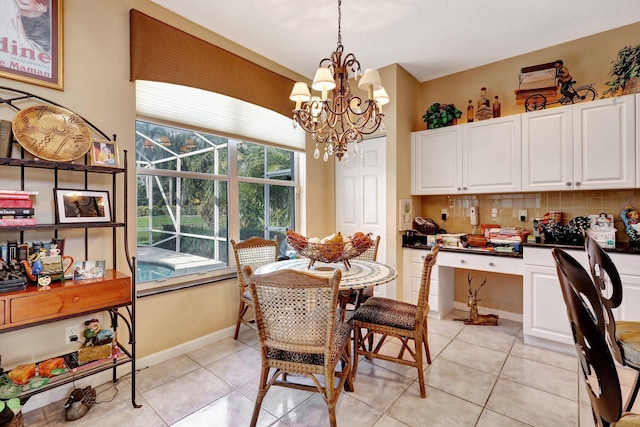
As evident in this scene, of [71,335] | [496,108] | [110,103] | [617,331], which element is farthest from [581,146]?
[71,335]

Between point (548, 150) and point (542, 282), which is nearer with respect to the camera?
point (542, 282)

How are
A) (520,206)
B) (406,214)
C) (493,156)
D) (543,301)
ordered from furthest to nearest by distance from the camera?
(406,214), (520,206), (493,156), (543,301)

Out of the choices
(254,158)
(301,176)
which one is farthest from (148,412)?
(301,176)

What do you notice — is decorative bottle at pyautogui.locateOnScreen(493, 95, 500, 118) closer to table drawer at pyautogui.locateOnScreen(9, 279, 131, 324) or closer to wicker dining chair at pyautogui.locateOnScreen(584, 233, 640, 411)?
wicker dining chair at pyautogui.locateOnScreen(584, 233, 640, 411)

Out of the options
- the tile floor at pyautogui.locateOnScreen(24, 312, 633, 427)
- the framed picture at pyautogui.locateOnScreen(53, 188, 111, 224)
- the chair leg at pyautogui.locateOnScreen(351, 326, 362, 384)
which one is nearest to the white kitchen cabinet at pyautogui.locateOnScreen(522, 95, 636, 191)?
the tile floor at pyautogui.locateOnScreen(24, 312, 633, 427)

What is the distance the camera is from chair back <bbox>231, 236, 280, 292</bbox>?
2844mm

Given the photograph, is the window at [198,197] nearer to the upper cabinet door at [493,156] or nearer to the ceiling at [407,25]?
the ceiling at [407,25]

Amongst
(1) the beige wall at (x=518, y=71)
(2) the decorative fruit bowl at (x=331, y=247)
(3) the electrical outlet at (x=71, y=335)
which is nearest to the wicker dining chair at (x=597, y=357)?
(2) the decorative fruit bowl at (x=331, y=247)

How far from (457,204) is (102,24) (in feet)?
12.4

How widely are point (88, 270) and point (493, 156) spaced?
362cm

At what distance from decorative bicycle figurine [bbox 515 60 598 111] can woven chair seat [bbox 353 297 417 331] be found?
2439 millimetres

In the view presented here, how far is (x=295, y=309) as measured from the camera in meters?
1.56

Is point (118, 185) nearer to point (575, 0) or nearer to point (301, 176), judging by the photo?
point (301, 176)

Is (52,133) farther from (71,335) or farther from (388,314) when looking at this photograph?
(388,314)
